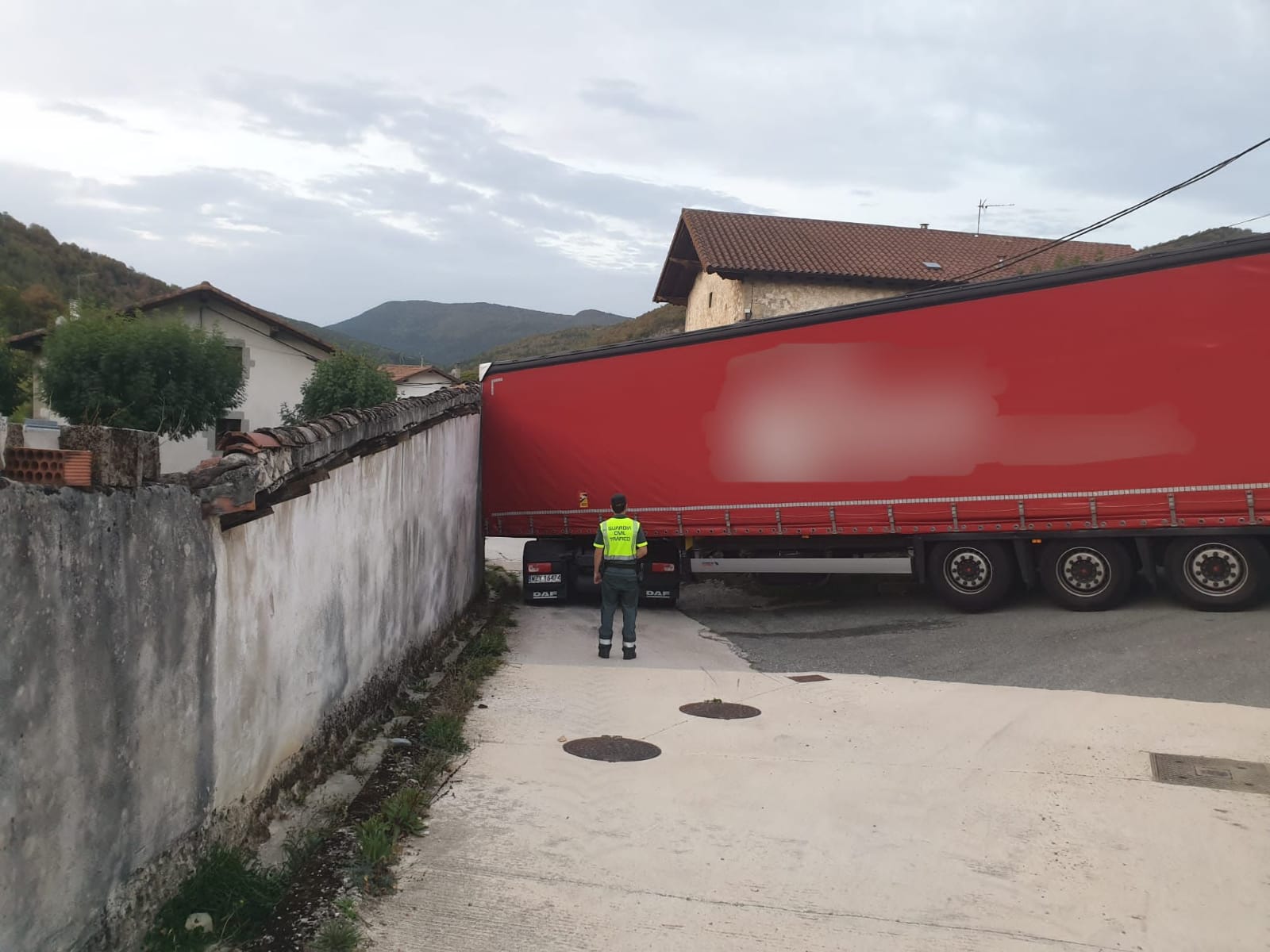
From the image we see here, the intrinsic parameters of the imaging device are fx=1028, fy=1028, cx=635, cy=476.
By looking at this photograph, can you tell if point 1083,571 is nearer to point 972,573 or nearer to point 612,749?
point 972,573

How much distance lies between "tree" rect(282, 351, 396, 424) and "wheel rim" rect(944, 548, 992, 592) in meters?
24.4

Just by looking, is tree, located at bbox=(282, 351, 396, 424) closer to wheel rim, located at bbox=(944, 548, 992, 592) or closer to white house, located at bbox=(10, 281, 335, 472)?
white house, located at bbox=(10, 281, 335, 472)

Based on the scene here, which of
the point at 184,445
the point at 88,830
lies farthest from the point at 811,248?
the point at 88,830

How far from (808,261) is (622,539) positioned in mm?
16968

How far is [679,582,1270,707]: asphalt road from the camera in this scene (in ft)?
29.7

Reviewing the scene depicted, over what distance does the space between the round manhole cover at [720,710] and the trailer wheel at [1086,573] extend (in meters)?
5.12

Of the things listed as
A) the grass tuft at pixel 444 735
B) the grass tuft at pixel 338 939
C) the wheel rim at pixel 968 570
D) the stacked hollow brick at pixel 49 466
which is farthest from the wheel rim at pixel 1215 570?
the stacked hollow brick at pixel 49 466

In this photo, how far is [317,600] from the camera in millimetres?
6031

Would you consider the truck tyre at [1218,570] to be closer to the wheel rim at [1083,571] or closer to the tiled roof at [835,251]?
the wheel rim at [1083,571]

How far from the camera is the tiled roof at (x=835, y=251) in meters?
25.4

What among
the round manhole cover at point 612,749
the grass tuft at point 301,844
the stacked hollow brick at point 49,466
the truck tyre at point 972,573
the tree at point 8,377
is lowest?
the round manhole cover at point 612,749

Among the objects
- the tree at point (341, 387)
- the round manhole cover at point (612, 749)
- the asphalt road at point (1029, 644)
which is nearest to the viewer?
the round manhole cover at point (612, 749)

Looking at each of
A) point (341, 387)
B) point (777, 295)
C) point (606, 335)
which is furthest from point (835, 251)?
point (606, 335)

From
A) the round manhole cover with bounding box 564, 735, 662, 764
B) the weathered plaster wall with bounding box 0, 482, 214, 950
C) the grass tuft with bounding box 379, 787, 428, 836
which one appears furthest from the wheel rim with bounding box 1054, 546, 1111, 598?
the weathered plaster wall with bounding box 0, 482, 214, 950
